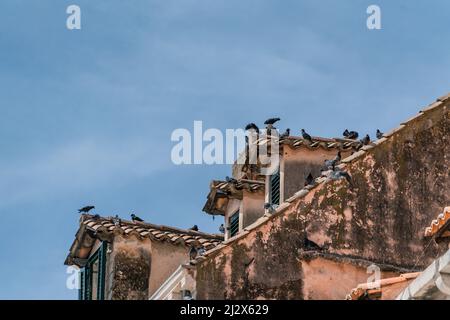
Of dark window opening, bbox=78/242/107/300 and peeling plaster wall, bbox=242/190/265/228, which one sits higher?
peeling plaster wall, bbox=242/190/265/228

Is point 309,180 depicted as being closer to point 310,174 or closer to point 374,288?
point 310,174

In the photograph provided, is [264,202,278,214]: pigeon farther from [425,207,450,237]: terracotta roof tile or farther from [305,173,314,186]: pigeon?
[425,207,450,237]: terracotta roof tile

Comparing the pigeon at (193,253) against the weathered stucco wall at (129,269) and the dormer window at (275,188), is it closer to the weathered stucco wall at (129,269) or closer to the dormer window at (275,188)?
the weathered stucco wall at (129,269)

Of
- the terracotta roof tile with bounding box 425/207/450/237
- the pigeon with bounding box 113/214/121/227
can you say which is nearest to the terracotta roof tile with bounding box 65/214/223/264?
the pigeon with bounding box 113/214/121/227

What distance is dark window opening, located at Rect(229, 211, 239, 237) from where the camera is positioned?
4271cm

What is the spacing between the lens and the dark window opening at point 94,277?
140 feet

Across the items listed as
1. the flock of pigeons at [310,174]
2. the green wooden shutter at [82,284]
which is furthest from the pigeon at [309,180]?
the green wooden shutter at [82,284]

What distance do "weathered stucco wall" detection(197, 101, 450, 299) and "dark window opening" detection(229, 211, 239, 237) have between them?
13.3 feet

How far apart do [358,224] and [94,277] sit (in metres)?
7.14

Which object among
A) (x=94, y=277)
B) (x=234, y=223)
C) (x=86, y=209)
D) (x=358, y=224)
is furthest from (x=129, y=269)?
(x=358, y=224)

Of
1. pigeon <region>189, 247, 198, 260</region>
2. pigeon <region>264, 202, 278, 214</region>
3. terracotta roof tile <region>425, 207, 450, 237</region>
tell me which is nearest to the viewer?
terracotta roof tile <region>425, 207, 450, 237</region>
